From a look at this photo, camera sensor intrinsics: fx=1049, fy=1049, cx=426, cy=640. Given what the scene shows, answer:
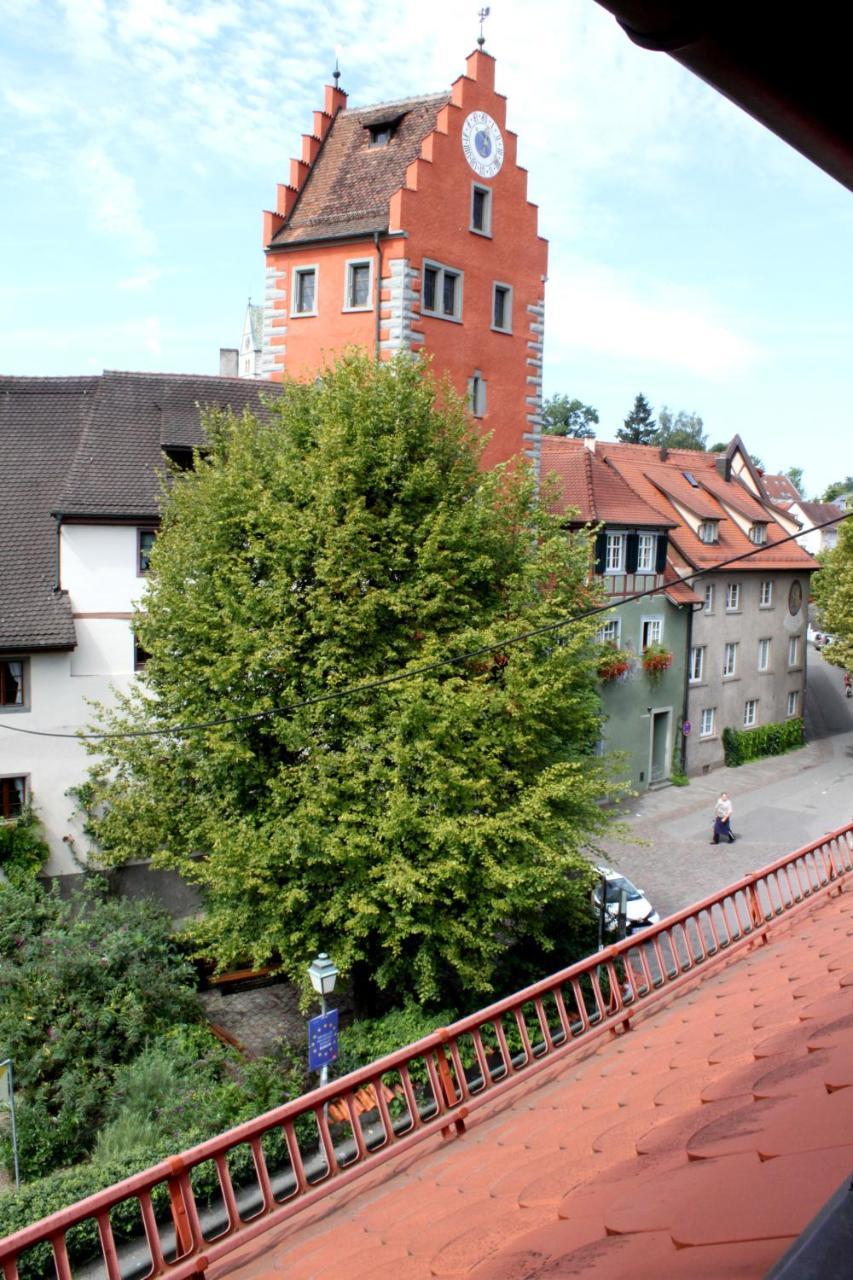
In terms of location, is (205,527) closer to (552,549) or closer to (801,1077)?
(552,549)

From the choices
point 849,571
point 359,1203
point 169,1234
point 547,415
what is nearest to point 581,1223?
point 359,1203

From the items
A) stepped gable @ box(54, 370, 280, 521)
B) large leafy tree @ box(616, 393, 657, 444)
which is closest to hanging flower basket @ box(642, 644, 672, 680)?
stepped gable @ box(54, 370, 280, 521)

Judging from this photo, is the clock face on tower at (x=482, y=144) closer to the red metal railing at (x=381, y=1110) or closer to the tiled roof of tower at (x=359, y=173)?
the tiled roof of tower at (x=359, y=173)

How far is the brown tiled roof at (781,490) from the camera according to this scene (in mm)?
114000

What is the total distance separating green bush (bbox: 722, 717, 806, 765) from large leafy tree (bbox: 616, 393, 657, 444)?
53.4 m

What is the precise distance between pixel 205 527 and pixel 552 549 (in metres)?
5.66

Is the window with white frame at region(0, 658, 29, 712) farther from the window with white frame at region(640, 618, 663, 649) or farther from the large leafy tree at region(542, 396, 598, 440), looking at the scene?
the large leafy tree at region(542, 396, 598, 440)

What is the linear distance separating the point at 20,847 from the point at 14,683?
11.0 feet

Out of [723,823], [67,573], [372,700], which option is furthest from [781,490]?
[372,700]

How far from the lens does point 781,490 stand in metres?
116

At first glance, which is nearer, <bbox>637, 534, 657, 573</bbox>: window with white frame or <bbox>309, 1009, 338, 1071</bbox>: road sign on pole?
<bbox>309, 1009, 338, 1071</bbox>: road sign on pole

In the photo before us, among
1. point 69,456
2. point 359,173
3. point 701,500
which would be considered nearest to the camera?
point 69,456

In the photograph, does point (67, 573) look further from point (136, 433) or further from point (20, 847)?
point (20, 847)

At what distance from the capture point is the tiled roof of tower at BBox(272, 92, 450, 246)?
24.0 meters
